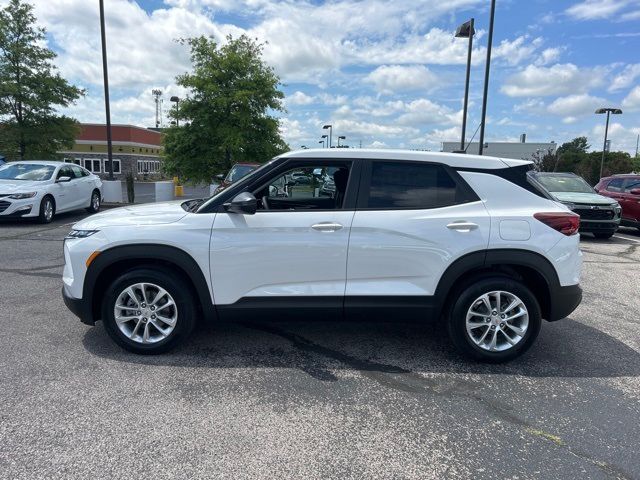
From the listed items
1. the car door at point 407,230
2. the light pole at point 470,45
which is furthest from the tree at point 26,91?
the car door at point 407,230

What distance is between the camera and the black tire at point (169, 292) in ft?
12.9

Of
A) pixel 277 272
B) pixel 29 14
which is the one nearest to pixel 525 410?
pixel 277 272

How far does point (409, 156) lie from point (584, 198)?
927 centimetres

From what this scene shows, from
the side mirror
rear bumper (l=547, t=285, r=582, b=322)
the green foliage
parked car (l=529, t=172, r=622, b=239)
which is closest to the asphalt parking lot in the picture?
rear bumper (l=547, t=285, r=582, b=322)

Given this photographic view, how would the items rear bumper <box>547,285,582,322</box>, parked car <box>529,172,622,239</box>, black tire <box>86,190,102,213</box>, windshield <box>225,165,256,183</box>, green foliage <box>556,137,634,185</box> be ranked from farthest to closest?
green foliage <box>556,137,634,185</box> < windshield <box>225,165,256,183</box> < black tire <box>86,190,102,213</box> < parked car <box>529,172,622,239</box> < rear bumper <box>547,285,582,322</box>

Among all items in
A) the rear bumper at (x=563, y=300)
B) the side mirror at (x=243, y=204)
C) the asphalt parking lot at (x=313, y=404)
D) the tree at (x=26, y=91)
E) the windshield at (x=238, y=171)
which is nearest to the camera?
the asphalt parking lot at (x=313, y=404)

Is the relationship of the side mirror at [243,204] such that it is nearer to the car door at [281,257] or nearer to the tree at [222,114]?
the car door at [281,257]

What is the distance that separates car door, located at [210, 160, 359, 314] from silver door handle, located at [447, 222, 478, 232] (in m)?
0.84

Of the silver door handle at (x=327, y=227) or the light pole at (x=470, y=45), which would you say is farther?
the light pole at (x=470, y=45)

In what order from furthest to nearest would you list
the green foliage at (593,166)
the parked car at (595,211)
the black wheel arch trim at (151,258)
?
the green foliage at (593,166) → the parked car at (595,211) → the black wheel arch trim at (151,258)

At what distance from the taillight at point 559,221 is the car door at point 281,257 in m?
1.58

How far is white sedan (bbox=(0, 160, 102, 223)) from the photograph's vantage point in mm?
10898

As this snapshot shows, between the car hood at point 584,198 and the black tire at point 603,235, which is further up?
the car hood at point 584,198

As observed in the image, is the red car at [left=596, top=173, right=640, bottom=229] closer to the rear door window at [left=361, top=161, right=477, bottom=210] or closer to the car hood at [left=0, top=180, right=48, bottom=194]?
the rear door window at [left=361, top=161, right=477, bottom=210]
